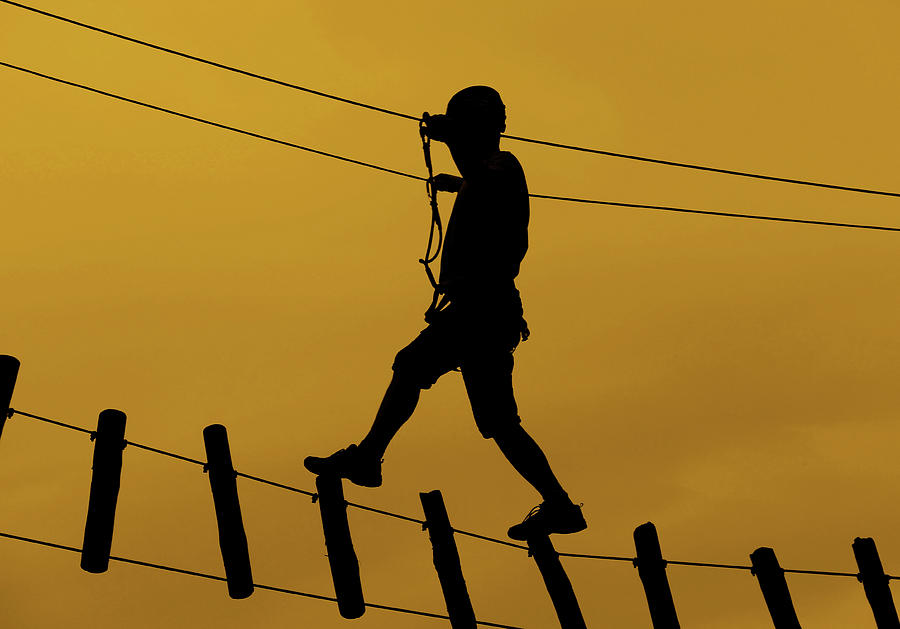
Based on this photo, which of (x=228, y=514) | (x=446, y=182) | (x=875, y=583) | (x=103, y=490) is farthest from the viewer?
(x=875, y=583)

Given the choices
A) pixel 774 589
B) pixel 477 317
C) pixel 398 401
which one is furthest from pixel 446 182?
pixel 774 589

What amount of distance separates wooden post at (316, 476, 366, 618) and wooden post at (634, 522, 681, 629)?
1.60 m

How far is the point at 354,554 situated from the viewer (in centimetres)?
806

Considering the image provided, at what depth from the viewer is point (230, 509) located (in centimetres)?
799

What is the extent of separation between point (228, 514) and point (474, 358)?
158cm

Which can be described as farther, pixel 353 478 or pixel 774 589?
pixel 774 589

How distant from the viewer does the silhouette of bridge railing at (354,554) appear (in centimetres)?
769

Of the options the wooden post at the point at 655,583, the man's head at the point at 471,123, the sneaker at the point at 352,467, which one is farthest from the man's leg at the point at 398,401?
the wooden post at the point at 655,583

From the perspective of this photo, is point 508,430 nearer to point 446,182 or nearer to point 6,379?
point 446,182

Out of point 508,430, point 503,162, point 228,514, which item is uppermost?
point 503,162

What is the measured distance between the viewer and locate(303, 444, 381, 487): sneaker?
25.8 ft

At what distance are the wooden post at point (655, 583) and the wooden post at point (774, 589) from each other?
522mm

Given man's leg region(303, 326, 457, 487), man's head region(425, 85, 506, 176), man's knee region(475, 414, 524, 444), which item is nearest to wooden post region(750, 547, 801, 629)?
man's knee region(475, 414, 524, 444)

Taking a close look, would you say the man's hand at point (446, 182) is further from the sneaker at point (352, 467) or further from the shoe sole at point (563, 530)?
the shoe sole at point (563, 530)
